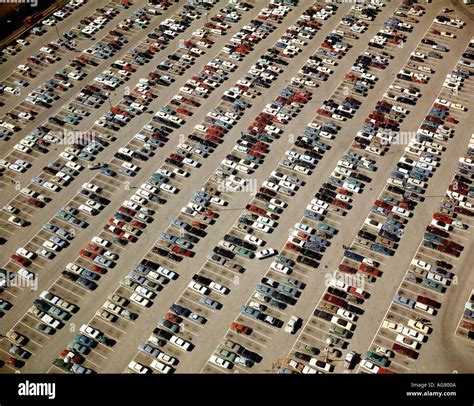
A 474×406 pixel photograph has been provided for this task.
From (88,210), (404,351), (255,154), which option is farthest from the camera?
(255,154)

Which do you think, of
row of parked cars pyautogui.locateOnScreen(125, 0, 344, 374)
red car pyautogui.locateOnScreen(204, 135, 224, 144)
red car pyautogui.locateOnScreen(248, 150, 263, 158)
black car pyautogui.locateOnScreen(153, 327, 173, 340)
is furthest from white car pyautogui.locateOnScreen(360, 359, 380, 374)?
red car pyautogui.locateOnScreen(204, 135, 224, 144)

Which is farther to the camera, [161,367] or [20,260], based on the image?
[20,260]

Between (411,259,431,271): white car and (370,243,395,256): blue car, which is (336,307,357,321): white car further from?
(411,259,431,271): white car

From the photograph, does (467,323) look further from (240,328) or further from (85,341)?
(85,341)

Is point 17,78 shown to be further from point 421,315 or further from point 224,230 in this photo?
point 421,315

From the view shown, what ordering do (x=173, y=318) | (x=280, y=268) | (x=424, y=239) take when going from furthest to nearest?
1. (x=424, y=239)
2. (x=280, y=268)
3. (x=173, y=318)

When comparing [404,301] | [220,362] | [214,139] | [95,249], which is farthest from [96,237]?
[404,301]
